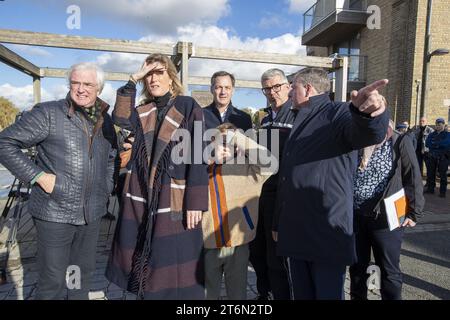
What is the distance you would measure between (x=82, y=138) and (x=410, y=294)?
343 centimetres

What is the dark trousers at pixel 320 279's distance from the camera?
6.71 ft

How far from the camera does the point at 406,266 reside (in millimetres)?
4043

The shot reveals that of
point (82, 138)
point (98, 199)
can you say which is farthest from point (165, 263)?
point (82, 138)

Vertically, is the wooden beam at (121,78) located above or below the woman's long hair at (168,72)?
above

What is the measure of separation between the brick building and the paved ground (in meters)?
7.41

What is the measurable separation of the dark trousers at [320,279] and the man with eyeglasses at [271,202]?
19.3 inches

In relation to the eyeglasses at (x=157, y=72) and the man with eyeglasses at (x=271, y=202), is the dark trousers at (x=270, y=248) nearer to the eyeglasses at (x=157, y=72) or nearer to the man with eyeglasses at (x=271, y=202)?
the man with eyeglasses at (x=271, y=202)

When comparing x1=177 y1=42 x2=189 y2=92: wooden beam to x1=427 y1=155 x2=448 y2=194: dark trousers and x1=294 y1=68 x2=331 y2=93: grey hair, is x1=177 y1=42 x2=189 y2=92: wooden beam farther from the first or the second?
x1=427 y1=155 x2=448 y2=194: dark trousers

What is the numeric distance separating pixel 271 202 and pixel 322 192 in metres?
0.77

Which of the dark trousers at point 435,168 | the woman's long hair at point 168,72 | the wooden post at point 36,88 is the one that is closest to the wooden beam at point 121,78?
the wooden post at point 36,88

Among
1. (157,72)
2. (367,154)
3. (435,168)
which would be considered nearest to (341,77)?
(367,154)

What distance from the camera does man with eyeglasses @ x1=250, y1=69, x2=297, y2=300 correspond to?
2.73 metres
